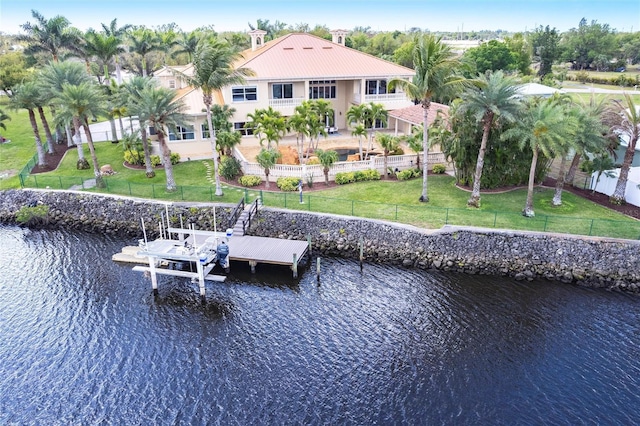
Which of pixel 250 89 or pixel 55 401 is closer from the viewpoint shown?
pixel 55 401

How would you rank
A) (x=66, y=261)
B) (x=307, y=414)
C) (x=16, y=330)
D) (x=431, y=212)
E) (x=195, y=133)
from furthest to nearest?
(x=195, y=133)
(x=431, y=212)
(x=66, y=261)
(x=16, y=330)
(x=307, y=414)

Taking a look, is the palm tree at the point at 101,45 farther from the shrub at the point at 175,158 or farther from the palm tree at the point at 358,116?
the palm tree at the point at 358,116

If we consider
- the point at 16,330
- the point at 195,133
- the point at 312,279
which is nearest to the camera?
the point at 16,330

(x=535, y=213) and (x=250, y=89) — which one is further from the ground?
(x=250, y=89)

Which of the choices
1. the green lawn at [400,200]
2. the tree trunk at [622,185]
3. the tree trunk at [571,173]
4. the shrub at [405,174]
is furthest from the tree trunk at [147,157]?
the tree trunk at [622,185]

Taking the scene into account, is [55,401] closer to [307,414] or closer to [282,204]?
[307,414]

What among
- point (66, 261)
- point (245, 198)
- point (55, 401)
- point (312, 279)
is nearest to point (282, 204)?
point (245, 198)
